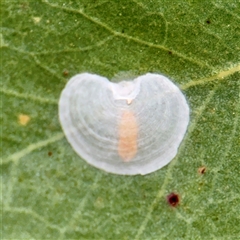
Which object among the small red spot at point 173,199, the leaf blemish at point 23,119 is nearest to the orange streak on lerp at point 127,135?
the small red spot at point 173,199

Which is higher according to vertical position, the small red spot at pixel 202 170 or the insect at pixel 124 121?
the insect at pixel 124 121

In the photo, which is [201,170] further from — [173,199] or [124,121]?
[124,121]

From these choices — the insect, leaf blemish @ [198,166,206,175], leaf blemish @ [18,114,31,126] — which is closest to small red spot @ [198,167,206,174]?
leaf blemish @ [198,166,206,175]

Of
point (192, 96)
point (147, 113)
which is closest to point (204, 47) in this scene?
point (192, 96)

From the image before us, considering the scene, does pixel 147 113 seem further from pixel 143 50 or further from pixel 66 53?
pixel 66 53

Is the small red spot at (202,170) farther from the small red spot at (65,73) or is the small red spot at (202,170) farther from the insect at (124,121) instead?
the small red spot at (65,73)

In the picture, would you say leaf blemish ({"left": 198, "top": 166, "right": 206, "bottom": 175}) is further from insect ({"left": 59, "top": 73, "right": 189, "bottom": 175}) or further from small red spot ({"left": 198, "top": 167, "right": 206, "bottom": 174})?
insect ({"left": 59, "top": 73, "right": 189, "bottom": 175})

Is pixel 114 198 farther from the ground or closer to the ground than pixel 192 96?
closer to the ground

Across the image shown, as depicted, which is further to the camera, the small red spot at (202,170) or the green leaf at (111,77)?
the small red spot at (202,170)
